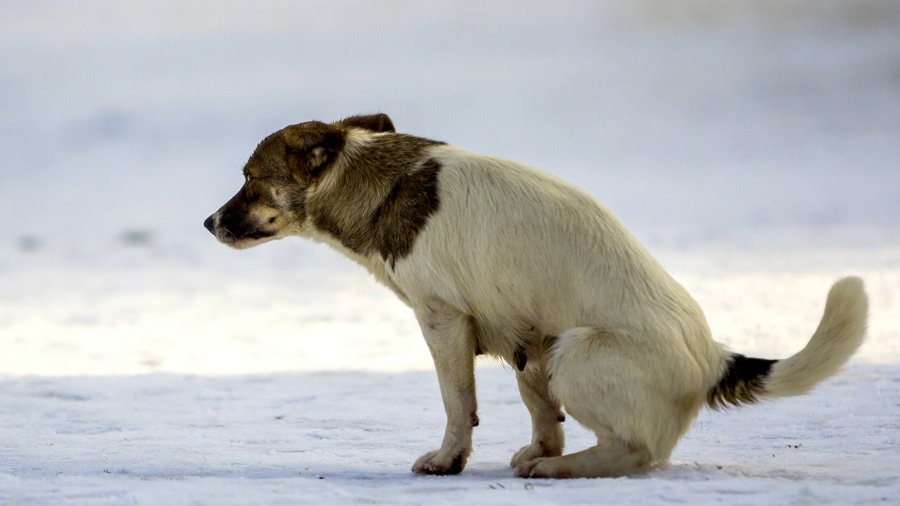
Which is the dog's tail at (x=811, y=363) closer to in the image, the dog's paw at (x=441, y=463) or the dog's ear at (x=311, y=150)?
the dog's paw at (x=441, y=463)

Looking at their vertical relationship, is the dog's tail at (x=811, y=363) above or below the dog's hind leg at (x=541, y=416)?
above

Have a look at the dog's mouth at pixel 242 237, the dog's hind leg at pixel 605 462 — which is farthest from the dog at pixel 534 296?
the dog's mouth at pixel 242 237

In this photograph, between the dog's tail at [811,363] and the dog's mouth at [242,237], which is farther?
the dog's mouth at [242,237]

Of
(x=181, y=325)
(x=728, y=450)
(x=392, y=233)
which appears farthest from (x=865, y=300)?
(x=181, y=325)

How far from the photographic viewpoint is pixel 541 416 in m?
5.83

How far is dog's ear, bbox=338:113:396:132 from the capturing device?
6.29m

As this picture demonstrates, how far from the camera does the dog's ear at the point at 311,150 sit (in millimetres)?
5984

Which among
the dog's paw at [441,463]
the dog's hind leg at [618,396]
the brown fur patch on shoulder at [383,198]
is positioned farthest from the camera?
the brown fur patch on shoulder at [383,198]

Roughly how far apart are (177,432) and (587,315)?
2696mm

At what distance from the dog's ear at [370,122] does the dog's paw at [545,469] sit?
77.0 inches

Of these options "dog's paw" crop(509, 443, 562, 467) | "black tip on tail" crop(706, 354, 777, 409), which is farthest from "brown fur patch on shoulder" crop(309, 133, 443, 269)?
"black tip on tail" crop(706, 354, 777, 409)

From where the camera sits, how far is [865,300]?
5148 millimetres

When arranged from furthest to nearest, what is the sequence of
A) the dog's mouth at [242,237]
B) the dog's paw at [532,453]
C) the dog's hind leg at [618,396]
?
the dog's mouth at [242,237]
the dog's paw at [532,453]
the dog's hind leg at [618,396]

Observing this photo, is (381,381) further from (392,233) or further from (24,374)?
(392,233)
